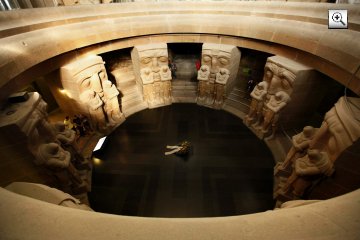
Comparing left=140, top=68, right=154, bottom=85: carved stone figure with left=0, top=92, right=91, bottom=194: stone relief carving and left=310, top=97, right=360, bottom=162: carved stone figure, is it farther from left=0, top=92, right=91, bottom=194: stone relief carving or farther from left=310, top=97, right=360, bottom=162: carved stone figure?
left=310, top=97, right=360, bottom=162: carved stone figure

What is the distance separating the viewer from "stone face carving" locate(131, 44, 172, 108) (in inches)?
285

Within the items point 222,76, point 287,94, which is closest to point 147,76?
point 222,76

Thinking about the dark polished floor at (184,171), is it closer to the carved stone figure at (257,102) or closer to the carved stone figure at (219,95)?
the carved stone figure at (257,102)

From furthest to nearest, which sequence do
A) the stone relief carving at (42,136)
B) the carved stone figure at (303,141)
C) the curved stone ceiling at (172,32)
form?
the curved stone ceiling at (172,32), the carved stone figure at (303,141), the stone relief carving at (42,136)

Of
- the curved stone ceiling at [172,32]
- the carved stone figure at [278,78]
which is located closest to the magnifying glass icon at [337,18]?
the curved stone ceiling at [172,32]

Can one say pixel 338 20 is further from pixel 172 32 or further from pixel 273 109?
pixel 172 32

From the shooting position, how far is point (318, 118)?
6293mm

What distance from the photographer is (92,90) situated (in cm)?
617

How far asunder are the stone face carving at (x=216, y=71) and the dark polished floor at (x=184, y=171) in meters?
1.06

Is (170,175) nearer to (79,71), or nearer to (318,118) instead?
(79,71)

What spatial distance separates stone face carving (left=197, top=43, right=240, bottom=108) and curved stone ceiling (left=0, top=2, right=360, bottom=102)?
0.47 m

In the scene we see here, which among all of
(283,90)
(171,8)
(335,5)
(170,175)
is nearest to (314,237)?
(170,175)

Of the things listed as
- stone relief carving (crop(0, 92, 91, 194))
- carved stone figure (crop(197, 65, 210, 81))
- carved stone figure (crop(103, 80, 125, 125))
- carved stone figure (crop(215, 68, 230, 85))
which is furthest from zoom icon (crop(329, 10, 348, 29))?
stone relief carving (crop(0, 92, 91, 194))

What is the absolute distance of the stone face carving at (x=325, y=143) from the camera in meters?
3.19
